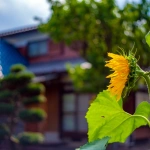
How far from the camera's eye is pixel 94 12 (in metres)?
5.43

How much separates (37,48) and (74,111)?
2.31 meters

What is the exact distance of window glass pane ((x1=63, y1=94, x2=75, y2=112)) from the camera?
929 centimetres

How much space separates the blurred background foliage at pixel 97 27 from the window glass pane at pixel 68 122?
346cm

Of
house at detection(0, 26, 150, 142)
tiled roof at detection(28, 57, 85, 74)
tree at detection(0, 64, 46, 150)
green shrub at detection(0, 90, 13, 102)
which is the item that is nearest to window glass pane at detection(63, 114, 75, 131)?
house at detection(0, 26, 150, 142)

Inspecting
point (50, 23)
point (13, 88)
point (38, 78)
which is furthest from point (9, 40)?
point (50, 23)

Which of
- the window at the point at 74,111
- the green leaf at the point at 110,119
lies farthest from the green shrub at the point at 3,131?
the green leaf at the point at 110,119

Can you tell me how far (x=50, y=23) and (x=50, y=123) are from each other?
13.9 feet

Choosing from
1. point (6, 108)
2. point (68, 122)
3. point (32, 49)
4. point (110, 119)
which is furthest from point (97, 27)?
point (32, 49)

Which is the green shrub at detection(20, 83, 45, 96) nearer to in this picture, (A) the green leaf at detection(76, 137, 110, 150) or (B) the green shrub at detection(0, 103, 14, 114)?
(B) the green shrub at detection(0, 103, 14, 114)

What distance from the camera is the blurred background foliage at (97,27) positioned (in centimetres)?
543

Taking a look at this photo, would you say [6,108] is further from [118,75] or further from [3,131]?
[118,75]

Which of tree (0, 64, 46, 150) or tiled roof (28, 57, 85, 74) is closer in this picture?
tree (0, 64, 46, 150)

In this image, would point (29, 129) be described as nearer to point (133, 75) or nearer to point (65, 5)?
point (65, 5)

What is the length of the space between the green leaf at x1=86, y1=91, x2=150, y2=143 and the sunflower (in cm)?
8
